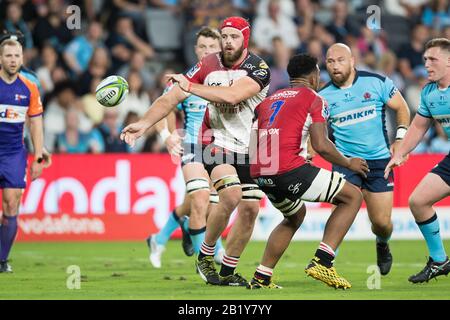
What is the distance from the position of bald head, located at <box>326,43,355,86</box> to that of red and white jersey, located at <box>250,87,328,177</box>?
2.27m

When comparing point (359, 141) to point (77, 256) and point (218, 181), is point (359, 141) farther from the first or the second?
point (77, 256)

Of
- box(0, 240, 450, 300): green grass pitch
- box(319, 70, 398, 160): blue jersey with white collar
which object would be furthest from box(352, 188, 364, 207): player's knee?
box(319, 70, 398, 160): blue jersey with white collar

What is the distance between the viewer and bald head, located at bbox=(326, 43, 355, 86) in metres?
12.5

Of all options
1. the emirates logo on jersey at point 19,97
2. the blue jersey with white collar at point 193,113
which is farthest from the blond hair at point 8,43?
the blue jersey with white collar at point 193,113

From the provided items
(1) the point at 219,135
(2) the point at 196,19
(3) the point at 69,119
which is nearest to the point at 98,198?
(3) the point at 69,119

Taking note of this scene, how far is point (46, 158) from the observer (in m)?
13.8

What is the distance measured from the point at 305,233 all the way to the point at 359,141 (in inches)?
216

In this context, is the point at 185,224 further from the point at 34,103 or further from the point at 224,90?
the point at 224,90

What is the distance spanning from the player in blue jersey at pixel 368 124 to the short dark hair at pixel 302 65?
2256 millimetres

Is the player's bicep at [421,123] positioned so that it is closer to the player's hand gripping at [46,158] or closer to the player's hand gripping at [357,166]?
the player's hand gripping at [357,166]

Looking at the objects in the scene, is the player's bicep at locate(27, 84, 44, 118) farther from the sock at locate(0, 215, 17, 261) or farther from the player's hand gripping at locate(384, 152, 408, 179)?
the player's hand gripping at locate(384, 152, 408, 179)

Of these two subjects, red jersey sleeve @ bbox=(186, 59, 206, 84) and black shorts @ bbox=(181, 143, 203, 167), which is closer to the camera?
red jersey sleeve @ bbox=(186, 59, 206, 84)

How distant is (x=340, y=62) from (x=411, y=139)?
1.44 meters

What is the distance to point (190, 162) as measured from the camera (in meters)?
12.9
